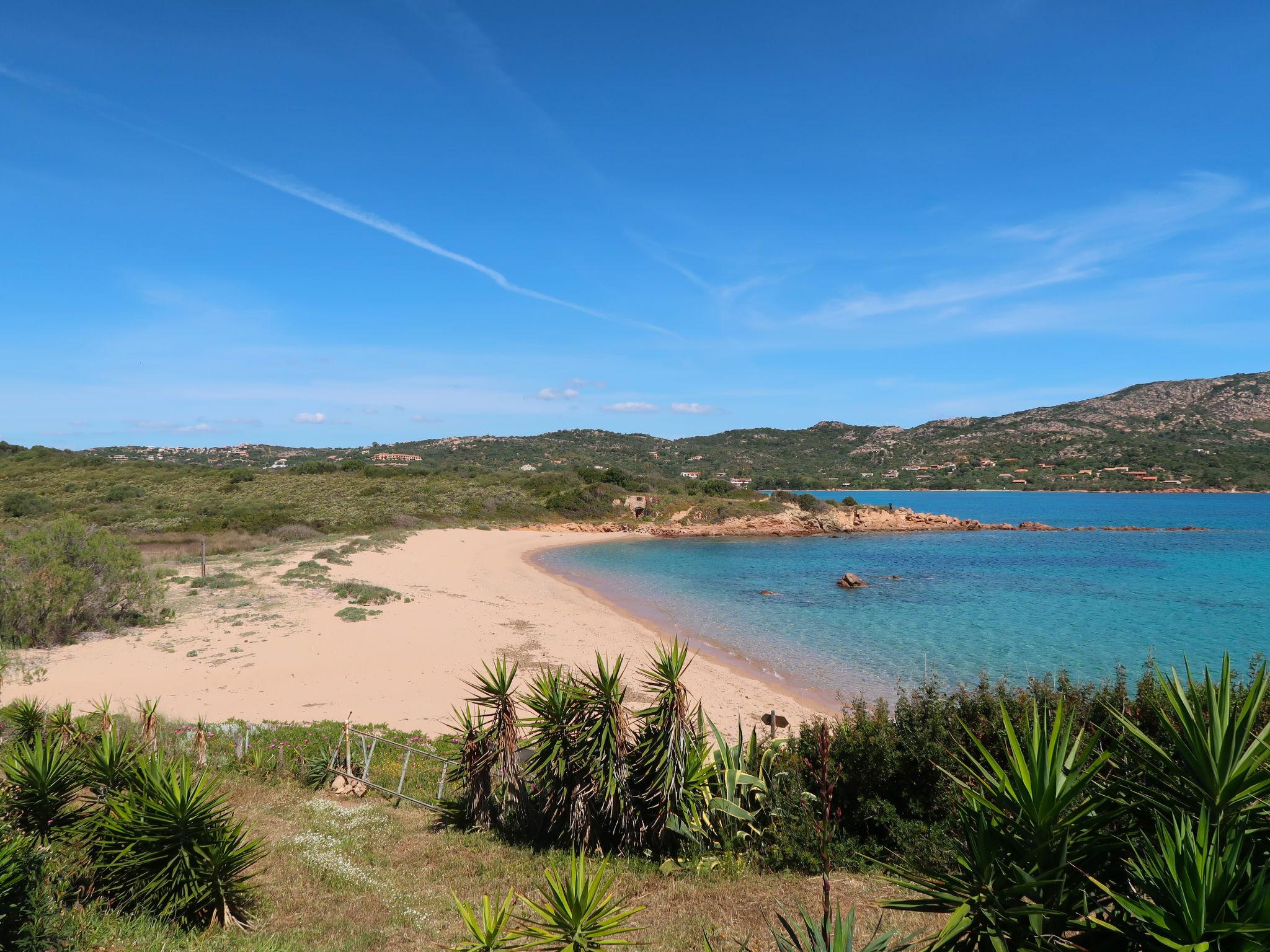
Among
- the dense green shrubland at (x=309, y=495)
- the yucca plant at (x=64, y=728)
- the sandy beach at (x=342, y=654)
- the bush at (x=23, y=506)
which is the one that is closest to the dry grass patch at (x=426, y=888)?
the yucca plant at (x=64, y=728)

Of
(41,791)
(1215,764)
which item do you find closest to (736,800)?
(1215,764)

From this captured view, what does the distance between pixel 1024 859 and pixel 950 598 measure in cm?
2984

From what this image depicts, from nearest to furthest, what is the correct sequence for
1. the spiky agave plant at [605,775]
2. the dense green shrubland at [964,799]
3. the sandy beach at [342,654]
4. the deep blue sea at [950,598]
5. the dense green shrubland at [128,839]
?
the dense green shrubland at [964,799]
the dense green shrubland at [128,839]
the spiky agave plant at [605,775]
the sandy beach at [342,654]
the deep blue sea at [950,598]

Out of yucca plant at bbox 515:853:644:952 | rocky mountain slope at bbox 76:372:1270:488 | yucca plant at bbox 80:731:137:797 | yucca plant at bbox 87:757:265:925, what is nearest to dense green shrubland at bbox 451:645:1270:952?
yucca plant at bbox 515:853:644:952

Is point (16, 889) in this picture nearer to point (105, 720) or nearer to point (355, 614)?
point (105, 720)

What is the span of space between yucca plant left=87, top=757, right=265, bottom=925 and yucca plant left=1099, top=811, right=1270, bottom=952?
5.56 m

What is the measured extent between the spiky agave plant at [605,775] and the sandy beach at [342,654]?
638 cm

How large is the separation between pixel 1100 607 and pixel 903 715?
25.7 meters

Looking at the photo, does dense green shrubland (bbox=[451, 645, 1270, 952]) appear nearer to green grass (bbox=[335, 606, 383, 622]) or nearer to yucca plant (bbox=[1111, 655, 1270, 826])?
yucca plant (bbox=[1111, 655, 1270, 826])

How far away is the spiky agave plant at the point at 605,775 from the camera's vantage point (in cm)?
670

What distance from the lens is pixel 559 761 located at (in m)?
6.98

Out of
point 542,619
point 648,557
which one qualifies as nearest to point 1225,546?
point 648,557

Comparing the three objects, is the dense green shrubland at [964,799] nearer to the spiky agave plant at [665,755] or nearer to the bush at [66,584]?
the spiky agave plant at [665,755]

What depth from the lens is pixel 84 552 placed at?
55.6 feet
